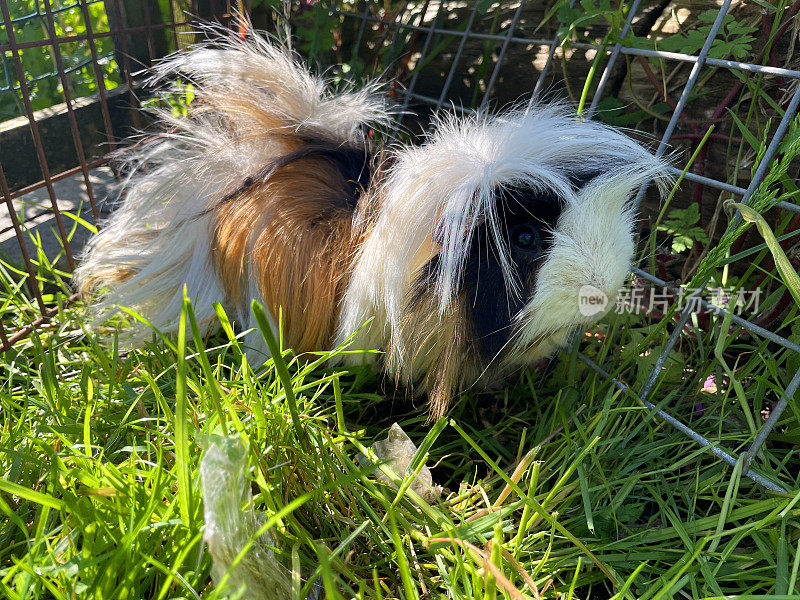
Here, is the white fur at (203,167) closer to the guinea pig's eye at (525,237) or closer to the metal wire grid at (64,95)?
the metal wire grid at (64,95)

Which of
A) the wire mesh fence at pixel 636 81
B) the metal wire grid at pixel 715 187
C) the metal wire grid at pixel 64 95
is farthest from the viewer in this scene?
the metal wire grid at pixel 64 95

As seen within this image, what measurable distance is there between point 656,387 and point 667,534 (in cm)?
31

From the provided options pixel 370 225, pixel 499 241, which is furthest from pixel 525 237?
pixel 370 225

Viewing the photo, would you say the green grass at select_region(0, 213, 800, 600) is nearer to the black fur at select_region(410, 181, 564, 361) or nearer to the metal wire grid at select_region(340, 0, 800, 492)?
the metal wire grid at select_region(340, 0, 800, 492)

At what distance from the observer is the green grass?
0.75 metres

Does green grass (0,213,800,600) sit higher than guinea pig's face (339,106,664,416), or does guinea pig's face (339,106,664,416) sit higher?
guinea pig's face (339,106,664,416)

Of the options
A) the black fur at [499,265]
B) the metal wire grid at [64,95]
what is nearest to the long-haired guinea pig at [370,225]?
the black fur at [499,265]

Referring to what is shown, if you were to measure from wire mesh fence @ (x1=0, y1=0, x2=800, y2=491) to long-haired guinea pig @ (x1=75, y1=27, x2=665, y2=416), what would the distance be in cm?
15

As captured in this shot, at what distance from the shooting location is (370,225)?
1.19 m

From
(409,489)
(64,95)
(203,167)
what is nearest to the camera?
(409,489)

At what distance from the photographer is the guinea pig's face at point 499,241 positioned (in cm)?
102

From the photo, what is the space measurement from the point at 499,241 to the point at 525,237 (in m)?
0.06

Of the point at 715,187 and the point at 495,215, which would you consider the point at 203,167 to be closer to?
the point at 495,215

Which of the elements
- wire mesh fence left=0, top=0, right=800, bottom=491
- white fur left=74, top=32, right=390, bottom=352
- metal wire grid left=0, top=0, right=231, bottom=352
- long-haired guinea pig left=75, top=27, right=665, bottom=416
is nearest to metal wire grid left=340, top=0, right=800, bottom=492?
wire mesh fence left=0, top=0, right=800, bottom=491
